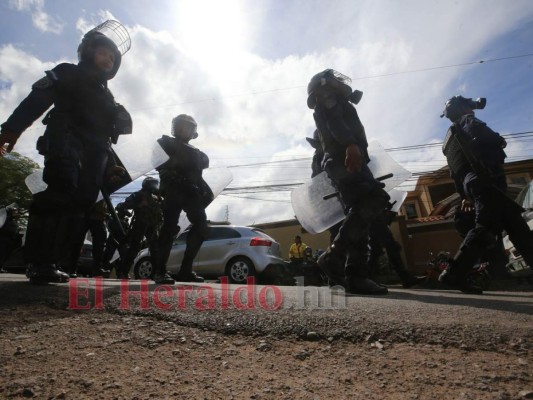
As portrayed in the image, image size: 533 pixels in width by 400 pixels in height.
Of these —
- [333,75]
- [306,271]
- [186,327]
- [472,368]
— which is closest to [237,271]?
[306,271]

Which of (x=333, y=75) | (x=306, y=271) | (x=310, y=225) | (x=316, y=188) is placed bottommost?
(x=306, y=271)

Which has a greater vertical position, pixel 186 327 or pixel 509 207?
pixel 509 207

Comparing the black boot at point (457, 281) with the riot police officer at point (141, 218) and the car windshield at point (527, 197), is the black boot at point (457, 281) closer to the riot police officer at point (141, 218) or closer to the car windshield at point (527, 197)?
the car windshield at point (527, 197)

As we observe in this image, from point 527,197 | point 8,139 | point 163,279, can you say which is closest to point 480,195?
point 163,279

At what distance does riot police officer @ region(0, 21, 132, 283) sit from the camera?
7.63 ft

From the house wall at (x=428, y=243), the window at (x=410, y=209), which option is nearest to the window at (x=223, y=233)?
the house wall at (x=428, y=243)

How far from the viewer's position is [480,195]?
116 inches

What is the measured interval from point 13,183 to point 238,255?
24561 mm

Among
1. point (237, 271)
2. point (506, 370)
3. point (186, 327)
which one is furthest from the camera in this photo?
point (237, 271)

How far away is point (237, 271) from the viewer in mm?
7570

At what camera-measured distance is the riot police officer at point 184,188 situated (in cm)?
372

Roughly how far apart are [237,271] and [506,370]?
22.4 feet

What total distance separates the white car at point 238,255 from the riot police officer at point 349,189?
4868 millimetres

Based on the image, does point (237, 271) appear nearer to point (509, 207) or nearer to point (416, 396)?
point (509, 207)
